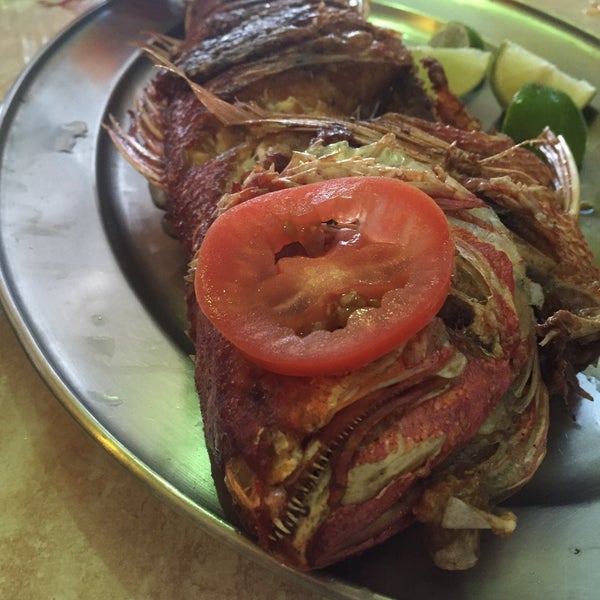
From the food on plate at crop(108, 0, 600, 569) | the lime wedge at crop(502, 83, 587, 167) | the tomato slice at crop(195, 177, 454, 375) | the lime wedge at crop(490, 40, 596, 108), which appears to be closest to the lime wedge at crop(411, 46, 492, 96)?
the lime wedge at crop(490, 40, 596, 108)

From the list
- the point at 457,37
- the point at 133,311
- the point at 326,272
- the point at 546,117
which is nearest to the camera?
the point at 326,272

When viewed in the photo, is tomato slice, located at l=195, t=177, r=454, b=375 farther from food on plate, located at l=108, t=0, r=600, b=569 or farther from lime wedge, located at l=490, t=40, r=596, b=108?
lime wedge, located at l=490, t=40, r=596, b=108

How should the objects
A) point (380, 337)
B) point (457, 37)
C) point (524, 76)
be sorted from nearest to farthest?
point (380, 337), point (524, 76), point (457, 37)

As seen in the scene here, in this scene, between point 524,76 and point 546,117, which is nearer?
point 546,117

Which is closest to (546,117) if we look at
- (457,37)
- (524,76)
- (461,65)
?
(524,76)

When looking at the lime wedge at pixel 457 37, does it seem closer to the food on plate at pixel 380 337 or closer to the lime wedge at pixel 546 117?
the lime wedge at pixel 546 117

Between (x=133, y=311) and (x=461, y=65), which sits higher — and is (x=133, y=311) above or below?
below

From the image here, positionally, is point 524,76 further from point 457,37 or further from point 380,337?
point 380,337

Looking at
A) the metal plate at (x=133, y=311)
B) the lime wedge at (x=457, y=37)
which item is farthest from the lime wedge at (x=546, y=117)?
the lime wedge at (x=457, y=37)
